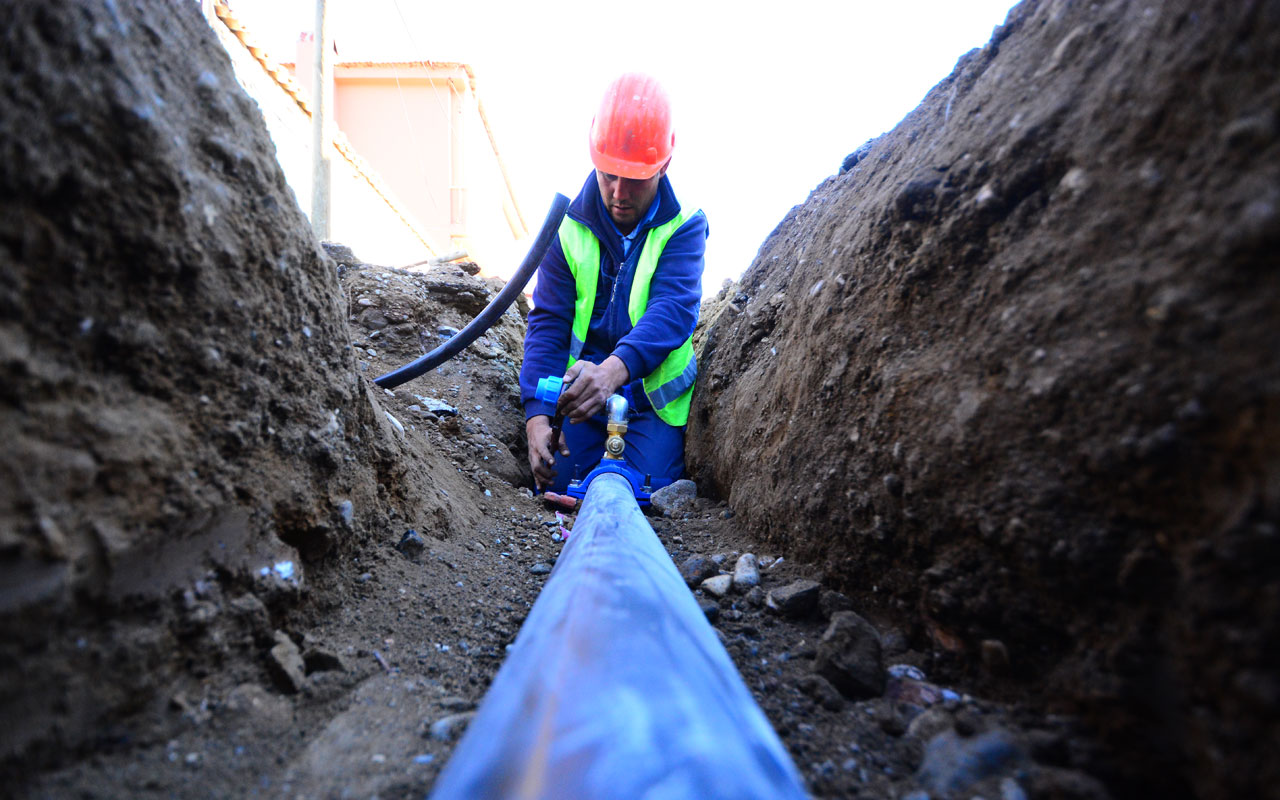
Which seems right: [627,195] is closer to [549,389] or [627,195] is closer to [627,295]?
[627,295]

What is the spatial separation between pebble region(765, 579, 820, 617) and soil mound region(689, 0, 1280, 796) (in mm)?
68

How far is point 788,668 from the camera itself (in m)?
1.23

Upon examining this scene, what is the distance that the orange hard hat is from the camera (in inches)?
111

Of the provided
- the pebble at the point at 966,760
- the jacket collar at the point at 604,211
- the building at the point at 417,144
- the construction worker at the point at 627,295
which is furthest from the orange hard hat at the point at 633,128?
the building at the point at 417,144

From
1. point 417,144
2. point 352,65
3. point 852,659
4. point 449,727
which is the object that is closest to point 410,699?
point 449,727

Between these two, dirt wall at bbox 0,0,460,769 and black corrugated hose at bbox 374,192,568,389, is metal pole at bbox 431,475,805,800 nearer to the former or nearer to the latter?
dirt wall at bbox 0,0,460,769

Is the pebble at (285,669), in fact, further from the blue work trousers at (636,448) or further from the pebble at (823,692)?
the blue work trousers at (636,448)

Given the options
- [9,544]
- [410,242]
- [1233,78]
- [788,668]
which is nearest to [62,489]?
[9,544]

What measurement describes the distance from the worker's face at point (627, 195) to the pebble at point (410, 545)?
195cm

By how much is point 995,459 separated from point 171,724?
1.26 metres

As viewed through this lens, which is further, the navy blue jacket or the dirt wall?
the navy blue jacket

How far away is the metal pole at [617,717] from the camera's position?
608 mm

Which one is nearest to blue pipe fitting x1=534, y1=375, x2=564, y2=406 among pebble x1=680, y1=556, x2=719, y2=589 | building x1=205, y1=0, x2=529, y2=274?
pebble x1=680, y1=556, x2=719, y2=589

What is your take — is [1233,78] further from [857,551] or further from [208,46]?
[208,46]
